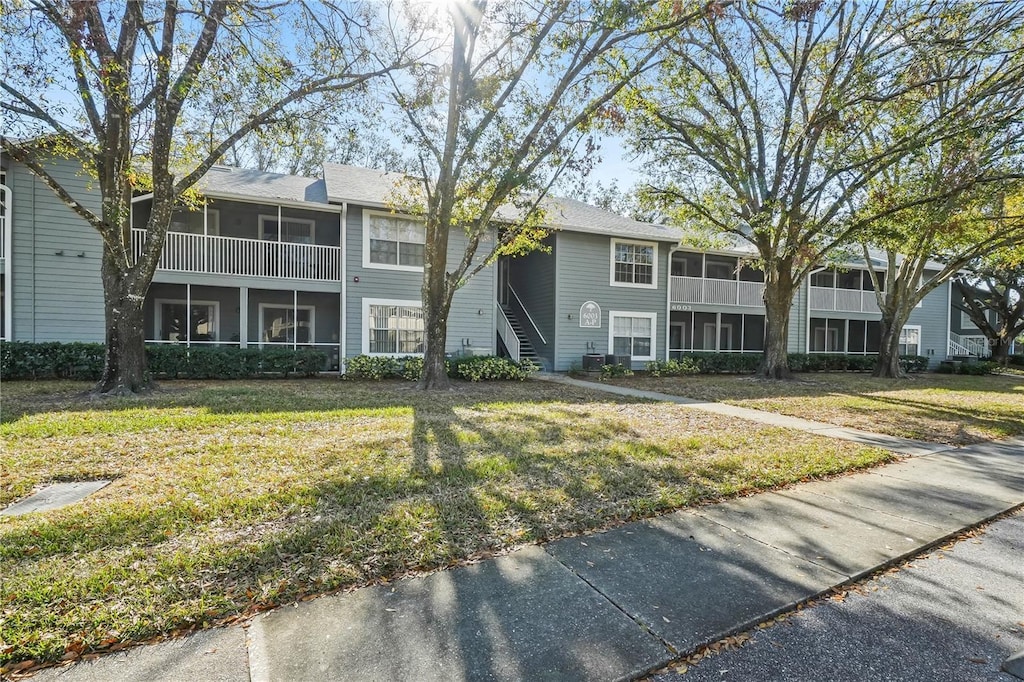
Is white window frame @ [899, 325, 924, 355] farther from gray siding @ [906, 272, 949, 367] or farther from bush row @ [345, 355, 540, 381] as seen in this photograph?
bush row @ [345, 355, 540, 381]

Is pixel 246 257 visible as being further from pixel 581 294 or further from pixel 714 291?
pixel 714 291

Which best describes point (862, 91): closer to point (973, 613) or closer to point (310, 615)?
point (973, 613)

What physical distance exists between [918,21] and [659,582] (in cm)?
1333

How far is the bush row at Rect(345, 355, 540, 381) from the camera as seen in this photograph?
1326cm

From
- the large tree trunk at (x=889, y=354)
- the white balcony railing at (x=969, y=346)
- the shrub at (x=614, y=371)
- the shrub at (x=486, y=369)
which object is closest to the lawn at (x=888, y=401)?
the shrub at (x=614, y=371)

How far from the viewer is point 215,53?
8.88m

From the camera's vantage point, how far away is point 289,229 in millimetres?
16453

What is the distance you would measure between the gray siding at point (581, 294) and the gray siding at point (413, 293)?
2413 millimetres

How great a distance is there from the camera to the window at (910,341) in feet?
80.0

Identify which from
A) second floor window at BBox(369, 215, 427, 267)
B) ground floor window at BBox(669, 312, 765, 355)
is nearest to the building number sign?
second floor window at BBox(369, 215, 427, 267)

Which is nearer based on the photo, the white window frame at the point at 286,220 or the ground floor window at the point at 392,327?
the ground floor window at the point at 392,327

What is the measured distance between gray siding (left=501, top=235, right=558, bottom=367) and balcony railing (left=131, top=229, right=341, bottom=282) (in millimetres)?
6777

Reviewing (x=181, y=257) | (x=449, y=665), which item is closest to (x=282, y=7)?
(x=181, y=257)

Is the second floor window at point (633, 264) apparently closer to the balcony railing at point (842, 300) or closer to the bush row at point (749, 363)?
the bush row at point (749, 363)
